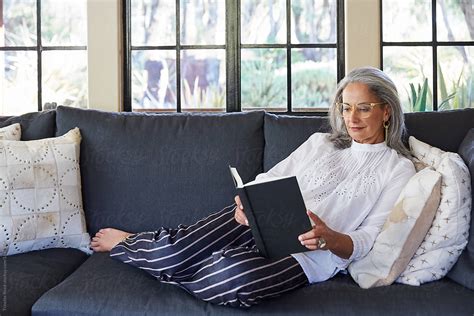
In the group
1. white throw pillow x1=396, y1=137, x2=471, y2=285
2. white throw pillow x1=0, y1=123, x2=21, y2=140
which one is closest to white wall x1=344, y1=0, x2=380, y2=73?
white throw pillow x1=396, y1=137, x2=471, y2=285

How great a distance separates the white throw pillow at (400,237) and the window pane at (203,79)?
155cm

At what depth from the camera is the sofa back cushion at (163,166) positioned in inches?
87.2

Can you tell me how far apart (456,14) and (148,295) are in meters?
2.26

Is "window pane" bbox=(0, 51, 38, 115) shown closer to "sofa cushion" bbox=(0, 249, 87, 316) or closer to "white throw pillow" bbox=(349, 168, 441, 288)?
"sofa cushion" bbox=(0, 249, 87, 316)

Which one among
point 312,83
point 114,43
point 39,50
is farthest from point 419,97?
point 39,50

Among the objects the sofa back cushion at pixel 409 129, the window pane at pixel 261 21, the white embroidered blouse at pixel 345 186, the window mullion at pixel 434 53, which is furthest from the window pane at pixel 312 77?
the white embroidered blouse at pixel 345 186

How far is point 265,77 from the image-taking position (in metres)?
3.13

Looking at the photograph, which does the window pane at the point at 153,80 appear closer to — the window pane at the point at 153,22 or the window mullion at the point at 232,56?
the window pane at the point at 153,22

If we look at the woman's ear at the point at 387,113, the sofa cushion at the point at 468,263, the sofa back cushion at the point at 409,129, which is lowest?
the sofa cushion at the point at 468,263

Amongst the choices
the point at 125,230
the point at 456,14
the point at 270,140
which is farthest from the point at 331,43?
the point at 125,230

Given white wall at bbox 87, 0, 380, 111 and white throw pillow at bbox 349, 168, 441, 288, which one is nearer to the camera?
white throw pillow at bbox 349, 168, 441, 288

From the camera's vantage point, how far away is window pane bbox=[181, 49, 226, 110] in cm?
314

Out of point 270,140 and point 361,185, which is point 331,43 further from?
point 361,185

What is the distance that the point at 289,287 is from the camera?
167cm
